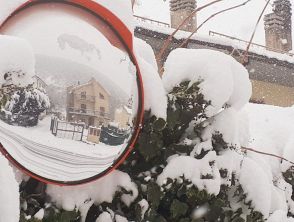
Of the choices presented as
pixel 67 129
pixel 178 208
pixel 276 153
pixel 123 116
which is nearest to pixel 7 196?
pixel 67 129

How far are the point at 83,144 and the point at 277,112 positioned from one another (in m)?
2.89

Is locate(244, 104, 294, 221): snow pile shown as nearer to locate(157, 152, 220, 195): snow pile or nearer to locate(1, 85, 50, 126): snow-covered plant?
locate(157, 152, 220, 195): snow pile

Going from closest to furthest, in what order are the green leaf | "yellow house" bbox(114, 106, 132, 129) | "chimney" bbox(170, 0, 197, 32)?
"yellow house" bbox(114, 106, 132, 129) → the green leaf → "chimney" bbox(170, 0, 197, 32)

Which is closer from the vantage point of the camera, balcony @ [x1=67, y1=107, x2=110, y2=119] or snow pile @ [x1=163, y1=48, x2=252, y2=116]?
balcony @ [x1=67, y1=107, x2=110, y2=119]

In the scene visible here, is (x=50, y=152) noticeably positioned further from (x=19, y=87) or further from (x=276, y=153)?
(x=276, y=153)

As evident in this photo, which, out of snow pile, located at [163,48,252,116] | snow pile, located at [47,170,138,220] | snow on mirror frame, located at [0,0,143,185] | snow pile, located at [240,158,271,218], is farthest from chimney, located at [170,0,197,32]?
snow on mirror frame, located at [0,0,143,185]

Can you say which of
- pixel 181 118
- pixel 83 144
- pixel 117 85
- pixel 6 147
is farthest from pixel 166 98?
pixel 6 147

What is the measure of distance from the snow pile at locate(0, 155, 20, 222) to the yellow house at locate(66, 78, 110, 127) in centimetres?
74

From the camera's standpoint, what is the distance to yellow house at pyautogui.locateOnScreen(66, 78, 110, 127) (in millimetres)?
1691

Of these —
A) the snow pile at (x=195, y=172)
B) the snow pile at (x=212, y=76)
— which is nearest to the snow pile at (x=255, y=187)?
the snow pile at (x=195, y=172)

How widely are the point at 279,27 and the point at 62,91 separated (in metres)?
18.4

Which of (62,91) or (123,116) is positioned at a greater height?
(62,91)

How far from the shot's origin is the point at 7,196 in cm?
90

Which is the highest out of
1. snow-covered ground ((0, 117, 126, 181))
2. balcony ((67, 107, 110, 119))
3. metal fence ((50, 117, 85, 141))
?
balcony ((67, 107, 110, 119))
